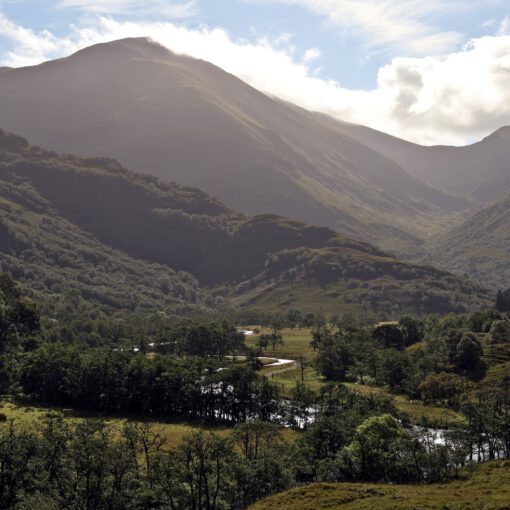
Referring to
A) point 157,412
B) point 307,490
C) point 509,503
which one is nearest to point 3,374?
point 157,412

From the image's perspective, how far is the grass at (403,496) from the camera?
283ft

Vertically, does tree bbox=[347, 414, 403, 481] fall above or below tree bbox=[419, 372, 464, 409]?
below

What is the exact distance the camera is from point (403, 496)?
91.9 meters

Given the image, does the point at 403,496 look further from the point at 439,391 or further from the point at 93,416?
the point at 439,391

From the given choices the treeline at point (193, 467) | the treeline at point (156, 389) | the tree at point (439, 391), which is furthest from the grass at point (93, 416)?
the tree at point (439, 391)

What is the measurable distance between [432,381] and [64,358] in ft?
376

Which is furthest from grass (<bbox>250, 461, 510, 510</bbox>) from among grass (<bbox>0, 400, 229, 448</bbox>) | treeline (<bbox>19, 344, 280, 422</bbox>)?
treeline (<bbox>19, 344, 280, 422</bbox>)

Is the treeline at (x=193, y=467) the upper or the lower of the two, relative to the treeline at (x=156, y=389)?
lower

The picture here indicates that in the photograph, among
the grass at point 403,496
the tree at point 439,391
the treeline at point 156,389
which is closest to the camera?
the grass at point 403,496

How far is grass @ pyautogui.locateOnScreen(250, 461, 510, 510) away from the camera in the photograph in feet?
283

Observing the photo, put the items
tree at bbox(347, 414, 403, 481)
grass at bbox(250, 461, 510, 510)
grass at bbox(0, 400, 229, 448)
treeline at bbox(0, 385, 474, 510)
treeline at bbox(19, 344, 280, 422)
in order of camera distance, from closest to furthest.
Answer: grass at bbox(250, 461, 510, 510) → treeline at bbox(0, 385, 474, 510) → tree at bbox(347, 414, 403, 481) → grass at bbox(0, 400, 229, 448) → treeline at bbox(19, 344, 280, 422)

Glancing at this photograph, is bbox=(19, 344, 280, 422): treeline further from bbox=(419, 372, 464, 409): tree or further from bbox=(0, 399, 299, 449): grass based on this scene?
bbox=(419, 372, 464, 409): tree

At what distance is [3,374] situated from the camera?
18525 cm

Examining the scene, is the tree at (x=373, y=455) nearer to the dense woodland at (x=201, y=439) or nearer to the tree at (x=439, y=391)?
the dense woodland at (x=201, y=439)
